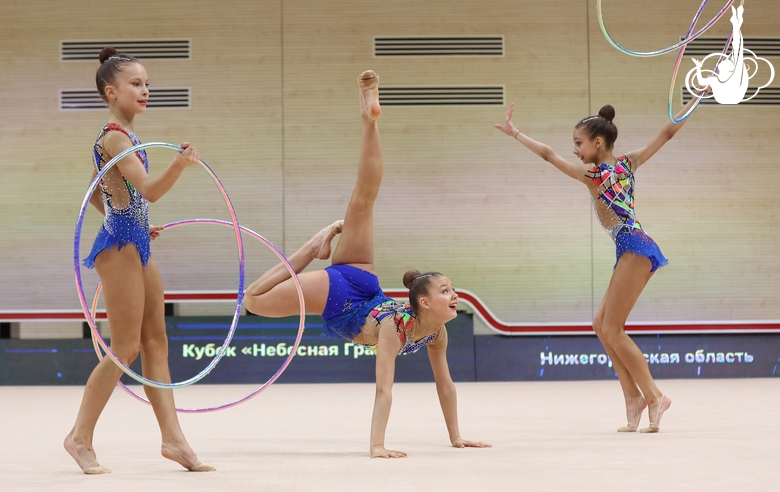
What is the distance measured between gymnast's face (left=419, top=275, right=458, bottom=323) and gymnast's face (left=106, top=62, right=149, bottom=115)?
1436 mm

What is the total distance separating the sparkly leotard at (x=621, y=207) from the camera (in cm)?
445

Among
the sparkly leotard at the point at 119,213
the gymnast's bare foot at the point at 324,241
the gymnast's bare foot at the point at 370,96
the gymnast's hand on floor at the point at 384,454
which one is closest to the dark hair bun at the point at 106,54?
the sparkly leotard at the point at 119,213

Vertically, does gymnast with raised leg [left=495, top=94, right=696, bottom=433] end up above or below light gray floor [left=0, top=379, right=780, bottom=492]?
above

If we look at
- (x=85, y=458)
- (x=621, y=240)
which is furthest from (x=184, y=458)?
(x=621, y=240)

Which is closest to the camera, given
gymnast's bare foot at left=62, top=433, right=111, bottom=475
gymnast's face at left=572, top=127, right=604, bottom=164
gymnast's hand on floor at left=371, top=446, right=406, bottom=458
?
gymnast's bare foot at left=62, top=433, right=111, bottom=475

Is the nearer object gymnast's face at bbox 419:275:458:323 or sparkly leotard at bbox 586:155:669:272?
gymnast's face at bbox 419:275:458:323

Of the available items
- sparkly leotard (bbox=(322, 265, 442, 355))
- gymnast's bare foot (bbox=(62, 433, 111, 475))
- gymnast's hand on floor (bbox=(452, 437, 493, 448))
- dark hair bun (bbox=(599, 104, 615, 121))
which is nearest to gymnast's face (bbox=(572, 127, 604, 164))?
dark hair bun (bbox=(599, 104, 615, 121))

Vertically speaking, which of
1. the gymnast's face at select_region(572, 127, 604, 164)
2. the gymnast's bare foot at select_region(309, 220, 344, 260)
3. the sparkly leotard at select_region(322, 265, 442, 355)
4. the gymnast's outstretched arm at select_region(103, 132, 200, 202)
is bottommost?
the sparkly leotard at select_region(322, 265, 442, 355)

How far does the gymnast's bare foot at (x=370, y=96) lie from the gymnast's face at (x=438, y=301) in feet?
2.62

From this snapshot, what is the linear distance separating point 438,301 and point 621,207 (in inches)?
55.8

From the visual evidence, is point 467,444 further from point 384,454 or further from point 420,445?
point 384,454

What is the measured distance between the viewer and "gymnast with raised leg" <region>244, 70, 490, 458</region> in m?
3.67

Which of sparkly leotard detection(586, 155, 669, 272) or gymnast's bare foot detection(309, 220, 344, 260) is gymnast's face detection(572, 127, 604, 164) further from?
gymnast's bare foot detection(309, 220, 344, 260)

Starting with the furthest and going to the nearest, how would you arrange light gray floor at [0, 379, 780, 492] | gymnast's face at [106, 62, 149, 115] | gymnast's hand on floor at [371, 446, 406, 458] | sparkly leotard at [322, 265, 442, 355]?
sparkly leotard at [322, 265, 442, 355] → gymnast's hand on floor at [371, 446, 406, 458] → gymnast's face at [106, 62, 149, 115] → light gray floor at [0, 379, 780, 492]
